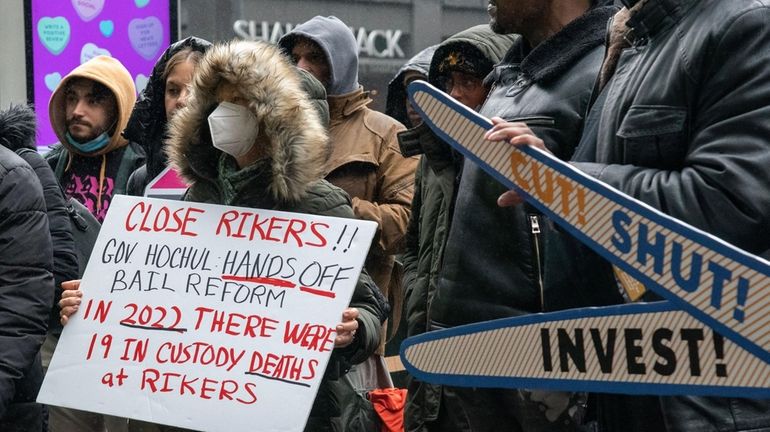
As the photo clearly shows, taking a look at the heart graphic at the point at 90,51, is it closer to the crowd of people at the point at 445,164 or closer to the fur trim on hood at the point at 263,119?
the crowd of people at the point at 445,164

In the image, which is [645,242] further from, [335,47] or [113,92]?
[113,92]

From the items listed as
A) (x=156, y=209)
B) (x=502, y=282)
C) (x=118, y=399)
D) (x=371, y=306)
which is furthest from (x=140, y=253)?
(x=502, y=282)

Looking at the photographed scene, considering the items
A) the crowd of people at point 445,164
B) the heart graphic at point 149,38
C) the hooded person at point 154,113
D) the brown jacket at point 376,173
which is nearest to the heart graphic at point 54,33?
the heart graphic at point 149,38

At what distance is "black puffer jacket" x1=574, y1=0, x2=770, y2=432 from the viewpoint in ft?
7.21

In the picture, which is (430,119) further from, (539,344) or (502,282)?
(502,282)

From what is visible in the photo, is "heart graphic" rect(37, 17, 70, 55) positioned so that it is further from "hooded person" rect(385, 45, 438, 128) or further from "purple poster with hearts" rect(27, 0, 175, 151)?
"hooded person" rect(385, 45, 438, 128)

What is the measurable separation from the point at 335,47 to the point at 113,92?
1.12 metres

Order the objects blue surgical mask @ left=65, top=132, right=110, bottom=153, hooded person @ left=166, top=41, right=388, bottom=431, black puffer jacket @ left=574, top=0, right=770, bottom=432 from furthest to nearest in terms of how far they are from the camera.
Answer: blue surgical mask @ left=65, top=132, right=110, bottom=153
hooded person @ left=166, top=41, right=388, bottom=431
black puffer jacket @ left=574, top=0, right=770, bottom=432

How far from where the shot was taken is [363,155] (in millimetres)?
4992

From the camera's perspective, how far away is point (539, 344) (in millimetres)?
2189

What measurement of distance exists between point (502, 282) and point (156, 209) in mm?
1110

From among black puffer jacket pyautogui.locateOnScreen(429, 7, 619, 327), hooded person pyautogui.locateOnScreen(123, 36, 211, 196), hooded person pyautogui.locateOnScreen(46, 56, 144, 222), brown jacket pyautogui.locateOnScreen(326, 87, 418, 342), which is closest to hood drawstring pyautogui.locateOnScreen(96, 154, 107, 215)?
hooded person pyautogui.locateOnScreen(46, 56, 144, 222)

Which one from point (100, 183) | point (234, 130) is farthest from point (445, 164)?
point (100, 183)

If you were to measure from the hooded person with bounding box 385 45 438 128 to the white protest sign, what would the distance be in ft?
6.07
